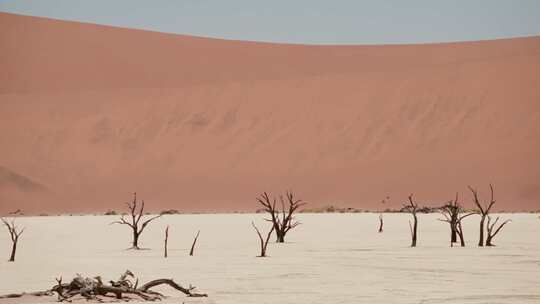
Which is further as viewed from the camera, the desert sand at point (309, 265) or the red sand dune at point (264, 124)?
the red sand dune at point (264, 124)

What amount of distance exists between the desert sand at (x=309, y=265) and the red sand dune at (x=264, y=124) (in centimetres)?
2027

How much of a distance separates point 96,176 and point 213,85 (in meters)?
14.4

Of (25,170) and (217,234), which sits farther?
(25,170)

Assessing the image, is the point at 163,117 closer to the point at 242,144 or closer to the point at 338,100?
the point at 242,144

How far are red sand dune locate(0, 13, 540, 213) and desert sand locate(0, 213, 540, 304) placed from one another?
20.3 m

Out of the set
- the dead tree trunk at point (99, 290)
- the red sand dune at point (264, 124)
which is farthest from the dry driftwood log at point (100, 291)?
the red sand dune at point (264, 124)

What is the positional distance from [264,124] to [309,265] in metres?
40.7

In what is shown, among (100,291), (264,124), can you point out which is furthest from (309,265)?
(264,124)

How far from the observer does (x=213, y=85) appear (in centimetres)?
6184

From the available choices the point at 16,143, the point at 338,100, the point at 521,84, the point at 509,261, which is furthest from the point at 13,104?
the point at 509,261

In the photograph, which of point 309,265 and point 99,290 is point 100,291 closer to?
point 99,290

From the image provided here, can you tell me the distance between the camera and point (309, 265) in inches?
585

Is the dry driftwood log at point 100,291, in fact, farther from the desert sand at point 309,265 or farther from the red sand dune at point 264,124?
the red sand dune at point 264,124

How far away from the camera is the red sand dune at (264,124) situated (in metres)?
46.2
